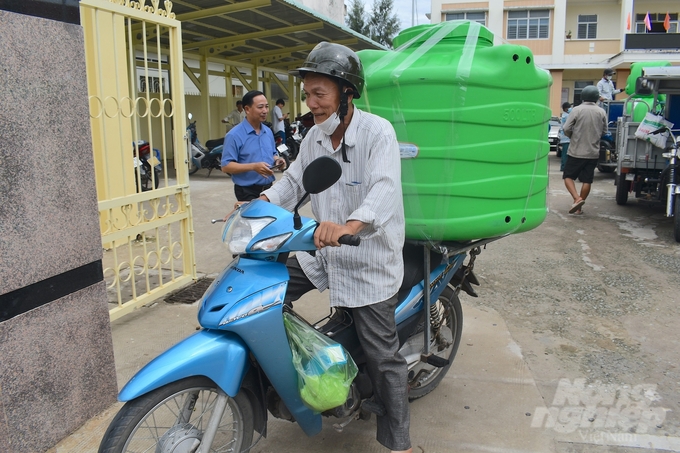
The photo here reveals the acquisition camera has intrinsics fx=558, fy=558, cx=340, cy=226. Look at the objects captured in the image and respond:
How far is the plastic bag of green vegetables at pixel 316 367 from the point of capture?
2162mm

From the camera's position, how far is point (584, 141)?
8164 mm

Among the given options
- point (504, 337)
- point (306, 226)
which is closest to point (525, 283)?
point (504, 337)

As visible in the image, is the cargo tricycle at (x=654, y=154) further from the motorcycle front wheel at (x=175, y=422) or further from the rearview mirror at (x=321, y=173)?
the motorcycle front wheel at (x=175, y=422)

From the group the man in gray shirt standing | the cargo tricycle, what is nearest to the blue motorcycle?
the cargo tricycle

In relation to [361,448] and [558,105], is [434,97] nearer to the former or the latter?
[361,448]

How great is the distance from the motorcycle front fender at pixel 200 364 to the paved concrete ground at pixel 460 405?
32.6 inches

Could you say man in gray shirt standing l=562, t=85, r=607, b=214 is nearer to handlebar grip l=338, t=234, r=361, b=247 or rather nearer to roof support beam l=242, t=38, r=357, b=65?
roof support beam l=242, t=38, r=357, b=65

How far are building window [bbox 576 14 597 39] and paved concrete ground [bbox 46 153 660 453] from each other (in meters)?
29.9

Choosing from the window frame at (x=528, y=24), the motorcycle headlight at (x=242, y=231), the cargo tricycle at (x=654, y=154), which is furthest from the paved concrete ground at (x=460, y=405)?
the window frame at (x=528, y=24)

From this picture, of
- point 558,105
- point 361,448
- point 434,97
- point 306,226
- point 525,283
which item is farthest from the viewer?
point 558,105

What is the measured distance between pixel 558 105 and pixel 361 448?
29.6 m

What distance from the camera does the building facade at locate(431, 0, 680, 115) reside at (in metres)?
28.1

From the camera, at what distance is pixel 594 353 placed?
3715mm

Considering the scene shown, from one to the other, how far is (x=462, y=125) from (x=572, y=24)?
31.5 meters
